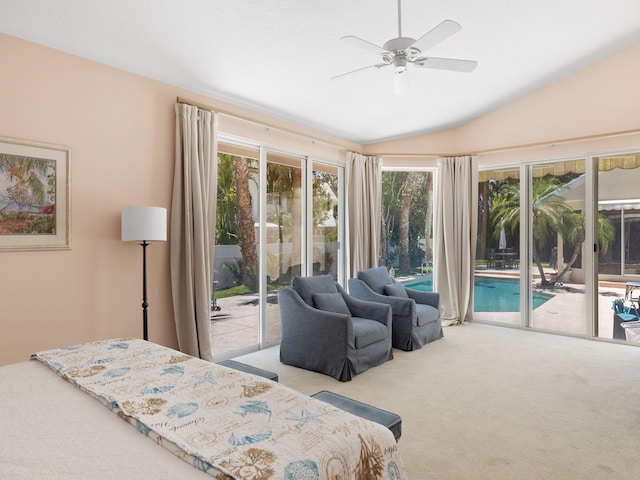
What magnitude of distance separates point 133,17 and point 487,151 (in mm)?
4677

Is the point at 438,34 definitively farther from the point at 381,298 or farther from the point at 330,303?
the point at 381,298

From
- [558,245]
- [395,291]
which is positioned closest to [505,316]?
[558,245]

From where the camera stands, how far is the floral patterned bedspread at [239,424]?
1137mm

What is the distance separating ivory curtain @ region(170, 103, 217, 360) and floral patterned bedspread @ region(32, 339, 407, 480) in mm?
1873

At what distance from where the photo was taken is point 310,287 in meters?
4.28

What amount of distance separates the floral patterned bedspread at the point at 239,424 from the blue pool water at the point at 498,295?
4.95m

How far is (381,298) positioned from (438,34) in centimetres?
304

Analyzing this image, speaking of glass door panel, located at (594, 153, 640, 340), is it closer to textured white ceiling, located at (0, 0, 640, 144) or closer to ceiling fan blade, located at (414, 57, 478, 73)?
textured white ceiling, located at (0, 0, 640, 144)

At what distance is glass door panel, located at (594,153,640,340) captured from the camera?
482 centimetres

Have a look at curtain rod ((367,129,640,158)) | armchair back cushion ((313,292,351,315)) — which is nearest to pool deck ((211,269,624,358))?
armchair back cushion ((313,292,351,315))

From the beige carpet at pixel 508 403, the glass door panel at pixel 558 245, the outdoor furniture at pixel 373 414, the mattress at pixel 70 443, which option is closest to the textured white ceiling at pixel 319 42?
the glass door panel at pixel 558 245

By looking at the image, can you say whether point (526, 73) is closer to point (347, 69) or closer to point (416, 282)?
point (347, 69)

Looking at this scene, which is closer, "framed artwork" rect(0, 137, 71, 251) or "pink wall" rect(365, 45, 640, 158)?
"framed artwork" rect(0, 137, 71, 251)

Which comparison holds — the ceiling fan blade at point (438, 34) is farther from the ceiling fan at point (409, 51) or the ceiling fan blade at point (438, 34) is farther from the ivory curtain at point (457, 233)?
the ivory curtain at point (457, 233)
